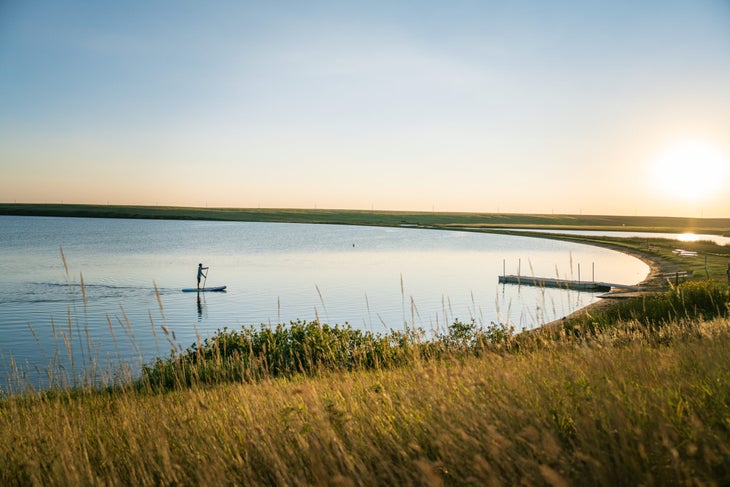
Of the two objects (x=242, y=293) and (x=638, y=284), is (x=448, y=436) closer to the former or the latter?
(x=242, y=293)

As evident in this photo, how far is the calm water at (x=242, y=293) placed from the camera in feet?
89.7

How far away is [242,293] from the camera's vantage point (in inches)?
1852

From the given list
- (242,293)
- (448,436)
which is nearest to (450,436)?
(448,436)

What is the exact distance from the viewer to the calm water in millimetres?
27328

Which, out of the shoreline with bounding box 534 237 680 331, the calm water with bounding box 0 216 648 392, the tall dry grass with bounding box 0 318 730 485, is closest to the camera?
the tall dry grass with bounding box 0 318 730 485

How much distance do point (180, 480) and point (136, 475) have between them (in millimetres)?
786

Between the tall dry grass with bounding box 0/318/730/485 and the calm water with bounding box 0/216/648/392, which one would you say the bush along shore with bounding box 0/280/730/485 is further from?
the calm water with bounding box 0/216/648/392

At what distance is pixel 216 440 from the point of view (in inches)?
220

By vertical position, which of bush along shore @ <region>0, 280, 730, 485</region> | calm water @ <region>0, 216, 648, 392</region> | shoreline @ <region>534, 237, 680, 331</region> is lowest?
calm water @ <region>0, 216, 648, 392</region>

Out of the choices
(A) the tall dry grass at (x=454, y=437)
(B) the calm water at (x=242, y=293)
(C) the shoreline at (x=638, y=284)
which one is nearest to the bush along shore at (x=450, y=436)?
(A) the tall dry grass at (x=454, y=437)

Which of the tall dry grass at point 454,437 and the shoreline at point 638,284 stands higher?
the tall dry grass at point 454,437

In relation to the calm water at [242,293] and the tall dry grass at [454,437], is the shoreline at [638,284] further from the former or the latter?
the tall dry grass at [454,437]

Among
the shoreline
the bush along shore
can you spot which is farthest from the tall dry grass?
the shoreline

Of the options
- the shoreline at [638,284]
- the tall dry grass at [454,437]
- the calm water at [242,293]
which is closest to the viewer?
the tall dry grass at [454,437]
